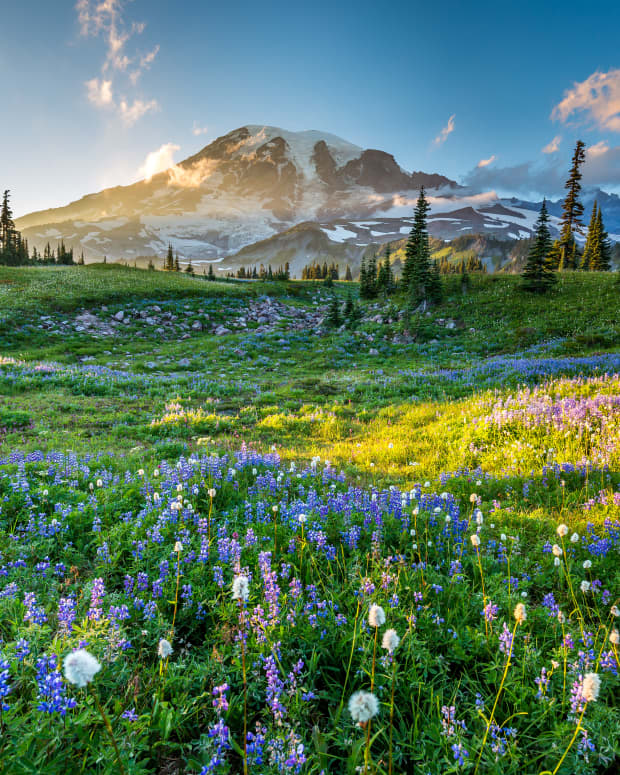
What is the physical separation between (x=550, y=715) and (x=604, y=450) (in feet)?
18.4

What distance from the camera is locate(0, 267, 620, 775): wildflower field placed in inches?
86.0

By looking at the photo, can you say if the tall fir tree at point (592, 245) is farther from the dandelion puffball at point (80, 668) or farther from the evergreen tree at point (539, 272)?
the dandelion puffball at point (80, 668)

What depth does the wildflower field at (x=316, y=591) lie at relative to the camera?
219cm

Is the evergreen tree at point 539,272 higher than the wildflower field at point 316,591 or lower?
higher

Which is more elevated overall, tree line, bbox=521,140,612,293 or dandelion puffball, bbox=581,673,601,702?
tree line, bbox=521,140,612,293

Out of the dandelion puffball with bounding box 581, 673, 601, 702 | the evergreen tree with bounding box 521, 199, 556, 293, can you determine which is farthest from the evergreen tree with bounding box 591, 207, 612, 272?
the dandelion puffball with bounding box 581, 673, 601, 702

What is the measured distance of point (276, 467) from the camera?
670 centimetres

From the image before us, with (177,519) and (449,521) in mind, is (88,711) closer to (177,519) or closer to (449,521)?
(177,519)

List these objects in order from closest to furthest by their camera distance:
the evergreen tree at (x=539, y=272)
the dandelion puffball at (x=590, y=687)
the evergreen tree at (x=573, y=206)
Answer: the dandelion puffball at (x=590, y=687) < the evergreen tree at (x=539, y=272) < the evergreen tree at (x=573, y=206)

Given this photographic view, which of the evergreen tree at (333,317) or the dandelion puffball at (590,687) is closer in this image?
the dandelion puffball at (590,687)

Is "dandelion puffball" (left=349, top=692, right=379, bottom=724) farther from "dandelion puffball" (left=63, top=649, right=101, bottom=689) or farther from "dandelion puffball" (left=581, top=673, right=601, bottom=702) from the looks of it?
"dandelion puffball" (left=63, top=649, right=101, bottom=689)

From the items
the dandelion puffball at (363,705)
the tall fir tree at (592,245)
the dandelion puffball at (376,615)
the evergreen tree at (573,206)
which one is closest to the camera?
the dandelion puffball at (363,705)

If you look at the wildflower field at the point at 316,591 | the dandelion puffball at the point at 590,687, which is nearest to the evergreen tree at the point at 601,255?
the wildflower field at the point at 316,591

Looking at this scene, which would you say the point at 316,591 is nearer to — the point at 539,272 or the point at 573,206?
the point at 539,272
